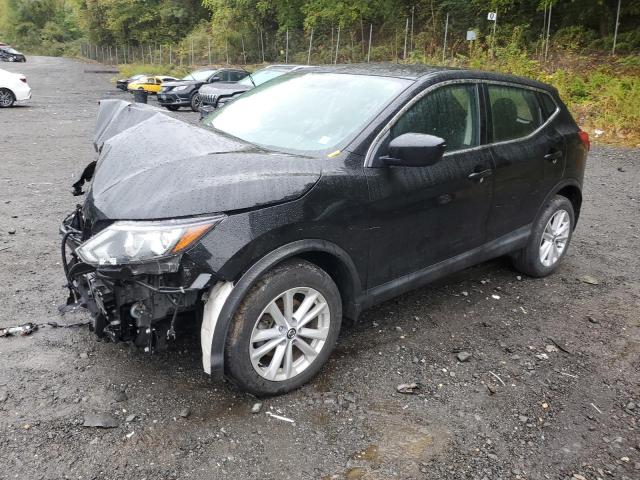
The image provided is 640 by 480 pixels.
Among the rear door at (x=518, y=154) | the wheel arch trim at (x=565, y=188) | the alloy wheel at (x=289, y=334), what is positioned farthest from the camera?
the wheel arch trim at (x=565, y=188)

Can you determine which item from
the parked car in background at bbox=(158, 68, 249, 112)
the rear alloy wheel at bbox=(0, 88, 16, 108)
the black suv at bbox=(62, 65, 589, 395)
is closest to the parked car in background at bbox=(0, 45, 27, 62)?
the parked car in background at bbox=(158, 68, 249, 112)

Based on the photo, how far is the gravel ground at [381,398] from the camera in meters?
2.60

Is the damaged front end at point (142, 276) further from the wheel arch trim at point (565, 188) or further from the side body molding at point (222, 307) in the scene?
the wheel arch trim at point (565, 188)

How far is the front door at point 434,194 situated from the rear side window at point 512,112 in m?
0.23

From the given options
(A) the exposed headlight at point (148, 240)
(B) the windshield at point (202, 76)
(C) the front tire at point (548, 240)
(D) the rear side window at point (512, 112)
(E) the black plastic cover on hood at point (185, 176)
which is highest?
(D) the rear side window at point (512, 112)

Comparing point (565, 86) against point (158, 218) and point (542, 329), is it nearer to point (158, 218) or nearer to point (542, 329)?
point (542, 329)

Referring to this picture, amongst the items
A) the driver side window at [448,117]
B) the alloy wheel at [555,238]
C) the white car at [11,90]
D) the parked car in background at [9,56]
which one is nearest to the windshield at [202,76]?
the white car at [11,90]

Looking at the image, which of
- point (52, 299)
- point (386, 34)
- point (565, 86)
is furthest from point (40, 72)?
point (52, 299)

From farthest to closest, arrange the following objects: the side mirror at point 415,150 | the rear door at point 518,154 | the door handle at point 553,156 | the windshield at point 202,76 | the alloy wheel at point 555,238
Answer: the windshield at point 202,76 < the alloy wheel at point 555,238 < the door handle at point 553,156 < the rear door at point 518,154 < the side mirror at point 415,150

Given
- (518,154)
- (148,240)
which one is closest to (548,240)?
(518,154)

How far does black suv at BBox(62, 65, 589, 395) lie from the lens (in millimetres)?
2645

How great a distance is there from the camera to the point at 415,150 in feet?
10.1

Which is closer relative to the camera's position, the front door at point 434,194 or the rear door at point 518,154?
the front door at point 434,194

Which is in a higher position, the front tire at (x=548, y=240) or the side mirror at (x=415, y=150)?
the side mirror at (x=415, y=150)
